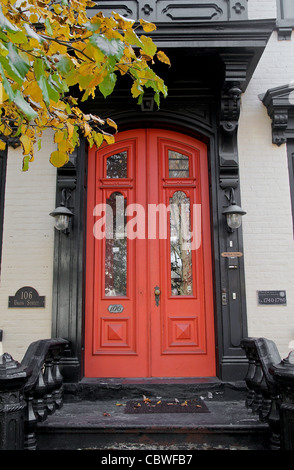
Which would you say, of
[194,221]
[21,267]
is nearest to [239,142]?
[194,221]

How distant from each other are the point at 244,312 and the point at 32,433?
108 inches

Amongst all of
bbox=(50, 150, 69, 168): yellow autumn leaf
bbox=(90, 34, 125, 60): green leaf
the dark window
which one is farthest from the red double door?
bbox=(90, 34, 125, 60): green leaf

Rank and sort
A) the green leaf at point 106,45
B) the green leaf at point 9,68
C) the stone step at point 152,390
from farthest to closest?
the stone step at point 152,390 → the green leaf at point 106,45 → the green leaf at point 9,68

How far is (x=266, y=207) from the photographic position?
5.11 m

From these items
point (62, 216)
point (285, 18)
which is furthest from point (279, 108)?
point (62, 216)

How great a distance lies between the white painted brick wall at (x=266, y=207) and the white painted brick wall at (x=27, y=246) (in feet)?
8.42

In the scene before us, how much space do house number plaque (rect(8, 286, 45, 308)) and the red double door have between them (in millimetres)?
611

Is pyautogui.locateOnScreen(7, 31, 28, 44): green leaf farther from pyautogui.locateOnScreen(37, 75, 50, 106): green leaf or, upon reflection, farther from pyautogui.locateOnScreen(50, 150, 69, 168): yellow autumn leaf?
pyautogui.locateOnScreen(50, 150, 69, 168): yellow autumn leaf

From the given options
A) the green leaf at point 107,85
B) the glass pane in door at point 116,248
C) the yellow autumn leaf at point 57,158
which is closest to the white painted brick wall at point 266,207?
the glass pane in door at point 116,248

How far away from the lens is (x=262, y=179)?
5164 millimetres

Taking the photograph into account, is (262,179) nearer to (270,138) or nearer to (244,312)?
(270,138)

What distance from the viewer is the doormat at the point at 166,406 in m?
4.06

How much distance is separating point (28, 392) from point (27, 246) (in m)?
2.12

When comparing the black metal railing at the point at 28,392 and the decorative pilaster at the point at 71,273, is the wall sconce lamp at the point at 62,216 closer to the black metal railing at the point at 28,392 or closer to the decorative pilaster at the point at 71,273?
the decorative pilaster at the point at 71,273
